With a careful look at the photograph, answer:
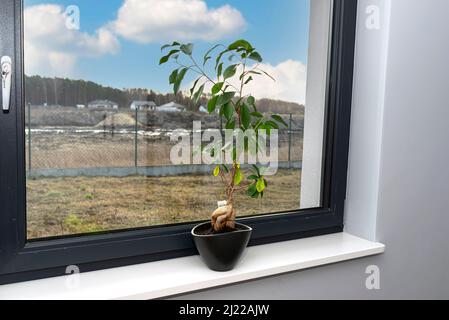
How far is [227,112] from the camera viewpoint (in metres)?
1.19

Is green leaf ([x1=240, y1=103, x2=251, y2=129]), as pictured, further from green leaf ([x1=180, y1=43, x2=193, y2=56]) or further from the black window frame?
the black window frame

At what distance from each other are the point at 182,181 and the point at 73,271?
1.34ft

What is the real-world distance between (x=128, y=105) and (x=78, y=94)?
5.5 inches

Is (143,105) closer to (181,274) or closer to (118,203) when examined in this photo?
(118,203)

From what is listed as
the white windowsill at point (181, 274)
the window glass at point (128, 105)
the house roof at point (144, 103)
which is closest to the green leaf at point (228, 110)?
the window glass at point (128, 105)

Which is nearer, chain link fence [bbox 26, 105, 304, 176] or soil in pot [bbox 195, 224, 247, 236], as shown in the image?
chain link fence [bbox 26, 105, 304, 176]

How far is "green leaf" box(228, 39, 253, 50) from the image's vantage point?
1.19 m

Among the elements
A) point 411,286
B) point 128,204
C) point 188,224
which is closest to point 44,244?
point 128,204

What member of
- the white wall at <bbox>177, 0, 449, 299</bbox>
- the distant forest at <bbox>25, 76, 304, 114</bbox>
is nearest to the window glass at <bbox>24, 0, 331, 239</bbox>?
the distant forest at <bbox>25, 76, 304, 114</bbox>

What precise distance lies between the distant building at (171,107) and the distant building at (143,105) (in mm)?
20

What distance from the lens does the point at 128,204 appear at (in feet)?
3.89

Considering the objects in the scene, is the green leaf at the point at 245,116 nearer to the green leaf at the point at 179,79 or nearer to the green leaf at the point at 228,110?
the green leaf at the point at 228,110

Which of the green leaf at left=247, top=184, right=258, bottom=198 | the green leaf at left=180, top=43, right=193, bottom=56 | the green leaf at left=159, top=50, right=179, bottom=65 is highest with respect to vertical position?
the green leaf at left=180, top=43, right=193, bottom=56

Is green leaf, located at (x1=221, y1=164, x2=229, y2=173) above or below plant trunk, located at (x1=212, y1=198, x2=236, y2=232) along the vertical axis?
above
